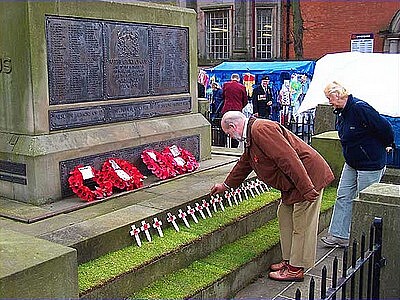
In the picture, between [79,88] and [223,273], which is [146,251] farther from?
[79,88]

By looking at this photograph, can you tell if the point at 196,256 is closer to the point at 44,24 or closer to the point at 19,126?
the point at 19,126

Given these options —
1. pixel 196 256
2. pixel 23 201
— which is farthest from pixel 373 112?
pixel 23 201

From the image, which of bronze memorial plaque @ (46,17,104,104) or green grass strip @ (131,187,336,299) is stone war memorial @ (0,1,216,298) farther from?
green grass strip @ (131,187,336,299)

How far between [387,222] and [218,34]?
26.3 metres

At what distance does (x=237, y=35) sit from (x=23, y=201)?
23.4 meters

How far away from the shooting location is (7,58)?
5953 millimetres

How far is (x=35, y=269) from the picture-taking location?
10.4ft

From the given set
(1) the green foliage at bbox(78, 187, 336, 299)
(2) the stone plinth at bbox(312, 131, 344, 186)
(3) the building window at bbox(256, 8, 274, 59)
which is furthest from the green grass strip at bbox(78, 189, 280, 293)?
(3) the building window at bbox(256, 8, 274, 59)

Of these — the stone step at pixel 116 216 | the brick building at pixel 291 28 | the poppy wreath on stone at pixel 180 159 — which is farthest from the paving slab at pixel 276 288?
the brick building at pixel 291 28

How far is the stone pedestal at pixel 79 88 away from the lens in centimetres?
584

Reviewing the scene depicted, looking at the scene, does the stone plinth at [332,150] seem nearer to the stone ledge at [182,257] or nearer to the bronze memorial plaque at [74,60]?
the stone ledge at [182,257]

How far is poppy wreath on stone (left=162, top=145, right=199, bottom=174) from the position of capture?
741cm

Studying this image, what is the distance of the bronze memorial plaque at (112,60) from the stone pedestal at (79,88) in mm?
13

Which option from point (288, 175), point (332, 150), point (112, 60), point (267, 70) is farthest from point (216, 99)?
point (288, 175)
